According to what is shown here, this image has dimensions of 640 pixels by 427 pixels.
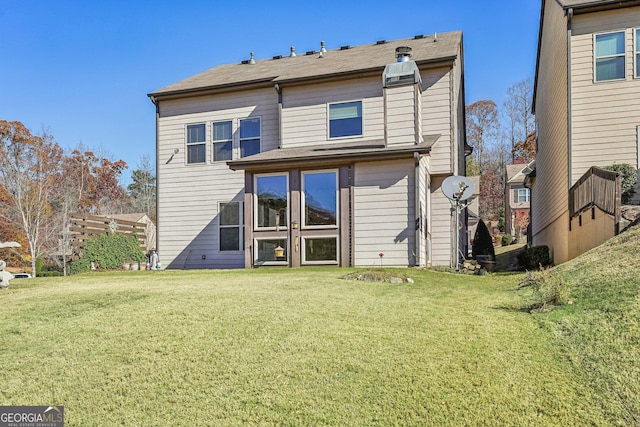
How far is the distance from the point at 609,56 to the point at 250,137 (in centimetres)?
1015

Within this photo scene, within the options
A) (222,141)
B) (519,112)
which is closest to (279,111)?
(222,141)

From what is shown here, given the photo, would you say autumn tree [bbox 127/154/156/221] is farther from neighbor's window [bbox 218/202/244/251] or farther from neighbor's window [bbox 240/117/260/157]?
neighbor's window [bbox 240/117/260/157]

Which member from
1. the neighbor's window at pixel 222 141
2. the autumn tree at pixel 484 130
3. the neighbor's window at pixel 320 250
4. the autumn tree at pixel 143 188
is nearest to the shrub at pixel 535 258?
the neighbor's window at pixel 320 250

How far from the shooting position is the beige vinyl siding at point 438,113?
43.1 feet

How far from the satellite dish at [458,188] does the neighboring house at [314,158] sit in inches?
26.4

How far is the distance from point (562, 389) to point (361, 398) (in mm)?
1470

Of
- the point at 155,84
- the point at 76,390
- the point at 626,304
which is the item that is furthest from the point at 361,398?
the point at 155,84

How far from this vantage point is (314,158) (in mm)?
11531

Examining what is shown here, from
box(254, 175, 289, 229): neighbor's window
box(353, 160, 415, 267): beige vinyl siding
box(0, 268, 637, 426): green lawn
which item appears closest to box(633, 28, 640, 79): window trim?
box(353, 160, 415, 267): beige vinyl siding

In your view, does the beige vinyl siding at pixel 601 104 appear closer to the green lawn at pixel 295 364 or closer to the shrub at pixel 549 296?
the shrub at pixel 549 296

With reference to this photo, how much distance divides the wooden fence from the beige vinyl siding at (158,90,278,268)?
1773 mm

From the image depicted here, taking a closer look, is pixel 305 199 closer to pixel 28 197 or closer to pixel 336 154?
pixel 336 154

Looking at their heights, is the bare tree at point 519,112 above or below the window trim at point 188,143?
above

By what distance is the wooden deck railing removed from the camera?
8586 mm
